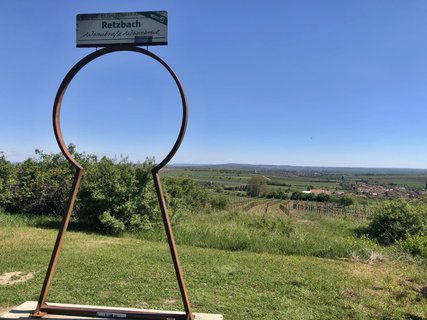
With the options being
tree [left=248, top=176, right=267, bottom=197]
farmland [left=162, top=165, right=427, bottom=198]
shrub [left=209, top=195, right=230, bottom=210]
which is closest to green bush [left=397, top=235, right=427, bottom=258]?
farmland [left=162, top=165, right=427, bottom=198]

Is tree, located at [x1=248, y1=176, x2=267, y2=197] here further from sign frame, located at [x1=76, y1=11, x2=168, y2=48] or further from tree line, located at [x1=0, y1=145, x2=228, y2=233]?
sign frame, located at [x1=76, y1=11, x2=168, y2=48]

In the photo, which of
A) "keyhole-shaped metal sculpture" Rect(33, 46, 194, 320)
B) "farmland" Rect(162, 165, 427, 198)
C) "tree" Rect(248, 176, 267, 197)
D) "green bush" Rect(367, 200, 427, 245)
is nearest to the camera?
"keyhole-shaped metal sculpture" Rect(33, 46, 194, 320)

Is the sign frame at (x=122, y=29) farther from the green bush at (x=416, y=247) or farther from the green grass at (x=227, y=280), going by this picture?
the green bush at (x=416, y=247)

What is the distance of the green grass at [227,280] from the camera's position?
4.61 m

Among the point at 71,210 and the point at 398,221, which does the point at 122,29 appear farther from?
the point at 398,221

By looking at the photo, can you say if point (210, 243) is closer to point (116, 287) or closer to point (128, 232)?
point (128, 232)

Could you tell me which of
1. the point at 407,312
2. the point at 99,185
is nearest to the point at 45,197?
the point at 99,185

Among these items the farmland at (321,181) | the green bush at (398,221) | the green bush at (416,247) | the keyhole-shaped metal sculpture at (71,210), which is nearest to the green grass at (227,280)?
the keyhole-shaped metal sculpture at (71,210)

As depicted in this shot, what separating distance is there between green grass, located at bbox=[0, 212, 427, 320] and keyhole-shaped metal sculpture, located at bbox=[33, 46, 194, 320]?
973mm

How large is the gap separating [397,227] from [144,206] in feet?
26.3

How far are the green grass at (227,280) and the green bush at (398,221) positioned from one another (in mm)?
4496

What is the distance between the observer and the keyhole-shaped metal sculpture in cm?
355

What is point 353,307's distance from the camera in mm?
4688

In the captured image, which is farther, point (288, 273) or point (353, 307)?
point (288, 273)
